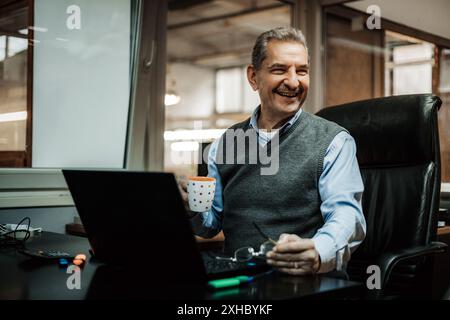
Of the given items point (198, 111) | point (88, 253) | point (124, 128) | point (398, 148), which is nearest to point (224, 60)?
point (198, 111)

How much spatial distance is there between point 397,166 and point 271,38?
26.1 inches

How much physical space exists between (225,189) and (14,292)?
81 centimetres

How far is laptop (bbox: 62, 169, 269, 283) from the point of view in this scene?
0.90 metres

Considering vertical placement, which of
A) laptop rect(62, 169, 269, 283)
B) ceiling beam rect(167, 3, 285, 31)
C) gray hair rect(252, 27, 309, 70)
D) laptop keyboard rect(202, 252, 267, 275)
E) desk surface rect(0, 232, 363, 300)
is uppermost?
ceiling beam rect(167, 3, 285, 31)

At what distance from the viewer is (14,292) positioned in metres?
0.95

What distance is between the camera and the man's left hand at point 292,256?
3.43ft

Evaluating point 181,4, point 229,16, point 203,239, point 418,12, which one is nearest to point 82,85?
point 203,239

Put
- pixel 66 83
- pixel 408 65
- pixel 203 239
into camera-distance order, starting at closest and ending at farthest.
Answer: pixel 203 239, pixel 66 83, pixel 408 65

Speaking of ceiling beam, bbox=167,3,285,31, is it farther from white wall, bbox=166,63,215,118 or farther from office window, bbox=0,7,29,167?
office window, bbox=0,7,29,167

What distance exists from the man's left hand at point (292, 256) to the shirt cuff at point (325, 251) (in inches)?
2.9

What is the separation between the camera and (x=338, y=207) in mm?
1365

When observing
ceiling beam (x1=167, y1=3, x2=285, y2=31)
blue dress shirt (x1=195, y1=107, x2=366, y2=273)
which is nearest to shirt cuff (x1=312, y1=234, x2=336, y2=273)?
blue dress shirt (x1=195, y1=107, x2=366, y2=273)

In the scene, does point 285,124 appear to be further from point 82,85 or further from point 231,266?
point 82,85

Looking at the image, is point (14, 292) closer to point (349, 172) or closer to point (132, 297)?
point (132, 297)
